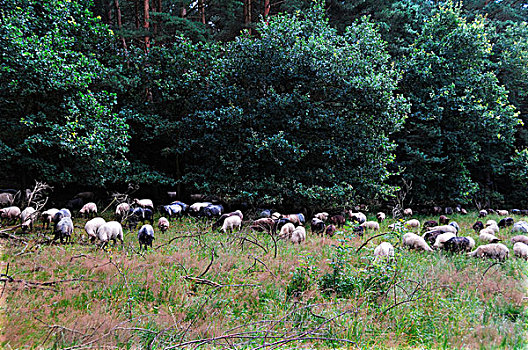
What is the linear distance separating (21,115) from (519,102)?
31.2 meters

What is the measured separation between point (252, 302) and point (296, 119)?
991cm

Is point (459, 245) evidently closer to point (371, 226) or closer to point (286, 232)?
point (371, 226)

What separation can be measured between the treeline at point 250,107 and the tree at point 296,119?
0.21 feet

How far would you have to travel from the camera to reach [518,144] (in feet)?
77.7

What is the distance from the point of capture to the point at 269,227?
11.0 m

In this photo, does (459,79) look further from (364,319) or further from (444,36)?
(364,319)

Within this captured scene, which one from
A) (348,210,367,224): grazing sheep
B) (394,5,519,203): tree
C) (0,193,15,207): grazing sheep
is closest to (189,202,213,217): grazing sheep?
(348,210,367,224): grazing sheep

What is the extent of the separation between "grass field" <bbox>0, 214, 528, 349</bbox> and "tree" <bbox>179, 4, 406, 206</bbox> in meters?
6.96

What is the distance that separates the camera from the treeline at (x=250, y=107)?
37.5 feet

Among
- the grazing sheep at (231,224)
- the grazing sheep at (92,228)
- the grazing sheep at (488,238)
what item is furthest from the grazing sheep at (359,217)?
the grazing sheep at (92,228)

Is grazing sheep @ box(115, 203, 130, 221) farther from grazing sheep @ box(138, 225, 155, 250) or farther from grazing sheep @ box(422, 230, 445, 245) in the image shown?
grazing sheep @ box(422, 230, 445, 245)

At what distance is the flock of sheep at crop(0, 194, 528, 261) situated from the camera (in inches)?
318

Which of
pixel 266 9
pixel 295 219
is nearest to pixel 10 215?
pixel 295 219

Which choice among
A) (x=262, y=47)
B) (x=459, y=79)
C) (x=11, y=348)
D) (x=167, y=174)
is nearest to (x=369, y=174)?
(x=262, y=47)
